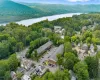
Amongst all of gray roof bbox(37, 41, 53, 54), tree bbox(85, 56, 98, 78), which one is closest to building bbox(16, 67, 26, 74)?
gray roof bbox(37, 41, 53, 54)

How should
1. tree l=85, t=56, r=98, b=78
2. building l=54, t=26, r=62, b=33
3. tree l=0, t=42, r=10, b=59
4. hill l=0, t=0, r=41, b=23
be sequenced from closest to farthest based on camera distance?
tree l=85, t=56, r=98, b=78, tree l=0, t=42, r=10, b=59, building l=54, t=26, r=62, b=33, hill l=0, t=0, r=41, b=23

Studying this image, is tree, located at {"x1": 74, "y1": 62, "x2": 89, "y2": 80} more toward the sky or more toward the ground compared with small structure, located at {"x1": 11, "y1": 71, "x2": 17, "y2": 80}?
more toward the sky

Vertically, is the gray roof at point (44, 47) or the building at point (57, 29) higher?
the building at point (57, 29)

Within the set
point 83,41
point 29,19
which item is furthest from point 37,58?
point 29,19

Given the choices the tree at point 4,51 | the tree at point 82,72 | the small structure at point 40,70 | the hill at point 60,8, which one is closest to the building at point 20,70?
the small structure at point 40,70

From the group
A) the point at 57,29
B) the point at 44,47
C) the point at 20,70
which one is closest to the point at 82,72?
the point at 20,70

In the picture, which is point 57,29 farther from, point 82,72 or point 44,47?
point 82,72

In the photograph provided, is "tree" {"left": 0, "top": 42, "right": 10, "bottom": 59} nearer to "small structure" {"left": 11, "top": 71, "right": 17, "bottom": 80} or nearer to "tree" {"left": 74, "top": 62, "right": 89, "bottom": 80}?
"small structure" {"left": 11, "top": 71, "right": 17, "bottom": 80}

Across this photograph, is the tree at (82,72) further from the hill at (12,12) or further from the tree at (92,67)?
→ the hill at (12,12)

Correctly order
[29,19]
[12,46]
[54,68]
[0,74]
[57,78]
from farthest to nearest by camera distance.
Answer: [29,19], [12,46], [54,68], [0,74], [57,78]

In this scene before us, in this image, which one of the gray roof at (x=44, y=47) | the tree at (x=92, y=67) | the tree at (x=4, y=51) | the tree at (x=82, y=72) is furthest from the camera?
the gray roof at (x=44, y=47)

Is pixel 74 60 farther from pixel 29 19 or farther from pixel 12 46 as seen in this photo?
pixel 29 19
